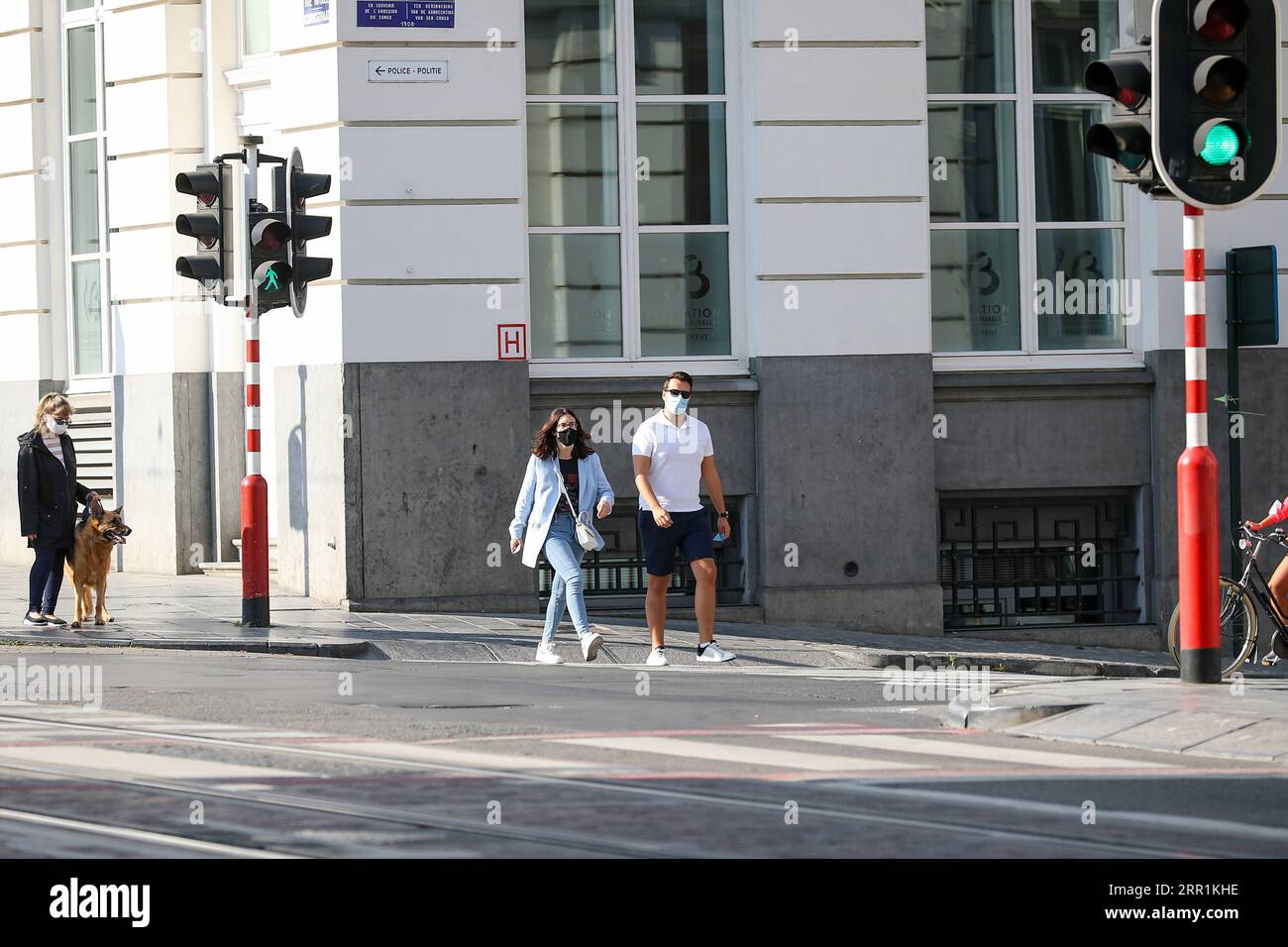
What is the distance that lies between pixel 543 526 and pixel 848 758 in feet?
17.7

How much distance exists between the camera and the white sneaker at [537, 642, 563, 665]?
1336cm

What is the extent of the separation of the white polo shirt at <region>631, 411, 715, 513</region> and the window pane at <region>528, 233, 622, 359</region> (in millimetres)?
3218

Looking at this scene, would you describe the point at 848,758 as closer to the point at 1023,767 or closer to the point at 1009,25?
the point at 1023,767

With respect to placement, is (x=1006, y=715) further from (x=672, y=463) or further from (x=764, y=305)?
(x=764, y=305)

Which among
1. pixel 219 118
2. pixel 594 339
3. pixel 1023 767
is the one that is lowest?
pixel 1023 767

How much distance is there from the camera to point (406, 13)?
622 inches

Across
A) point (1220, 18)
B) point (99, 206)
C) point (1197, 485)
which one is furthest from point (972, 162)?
point (99, 206)

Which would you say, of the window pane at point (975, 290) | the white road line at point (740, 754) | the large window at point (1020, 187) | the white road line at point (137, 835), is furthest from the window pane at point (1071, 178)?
the white road line at point (137, 835)

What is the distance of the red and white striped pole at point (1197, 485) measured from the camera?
1016 cm

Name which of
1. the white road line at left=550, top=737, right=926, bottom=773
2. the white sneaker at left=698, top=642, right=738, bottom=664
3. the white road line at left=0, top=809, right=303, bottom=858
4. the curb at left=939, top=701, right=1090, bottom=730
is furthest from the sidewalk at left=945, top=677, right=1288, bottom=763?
the white road line at left=0, top=809, right=303, bottom=858

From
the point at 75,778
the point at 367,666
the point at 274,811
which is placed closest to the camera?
the point at 274,811

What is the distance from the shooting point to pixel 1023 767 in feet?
26.6
